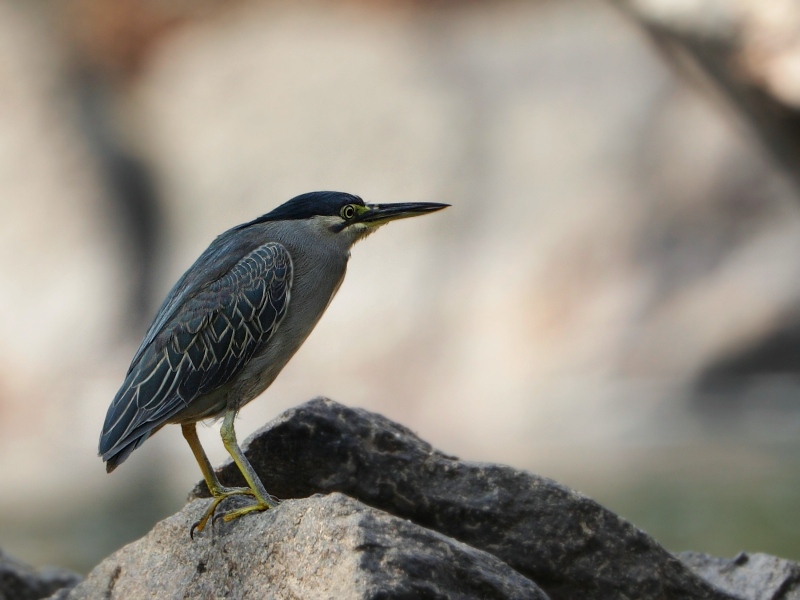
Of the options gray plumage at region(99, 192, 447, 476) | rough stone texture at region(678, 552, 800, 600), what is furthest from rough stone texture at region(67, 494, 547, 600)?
rough stone texture at region(678, 552, 800, 600)

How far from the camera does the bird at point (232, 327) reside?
11.8ft

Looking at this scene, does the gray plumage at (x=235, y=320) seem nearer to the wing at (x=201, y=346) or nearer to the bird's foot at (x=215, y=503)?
the wing at (x=201, y=346)

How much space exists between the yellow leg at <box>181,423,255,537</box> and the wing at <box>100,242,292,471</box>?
0.23m

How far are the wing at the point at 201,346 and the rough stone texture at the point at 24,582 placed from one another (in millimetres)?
1603

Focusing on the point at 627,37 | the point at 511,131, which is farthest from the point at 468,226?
the point at 627,37

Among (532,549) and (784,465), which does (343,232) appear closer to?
(532,549)

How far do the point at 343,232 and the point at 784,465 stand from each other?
7865mm

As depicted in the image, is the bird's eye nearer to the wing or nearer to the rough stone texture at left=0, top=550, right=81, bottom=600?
the wing

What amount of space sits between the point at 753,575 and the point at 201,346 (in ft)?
7.90

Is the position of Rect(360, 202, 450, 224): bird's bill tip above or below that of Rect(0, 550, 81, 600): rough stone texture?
above

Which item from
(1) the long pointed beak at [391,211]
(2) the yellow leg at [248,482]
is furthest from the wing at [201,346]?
(1) the long pointed beak at [391,211]

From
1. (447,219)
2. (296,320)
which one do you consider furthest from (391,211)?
(447,219)

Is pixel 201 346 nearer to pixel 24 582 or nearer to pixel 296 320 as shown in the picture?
pixel 296 320

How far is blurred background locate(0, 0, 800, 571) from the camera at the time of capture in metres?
11.8
